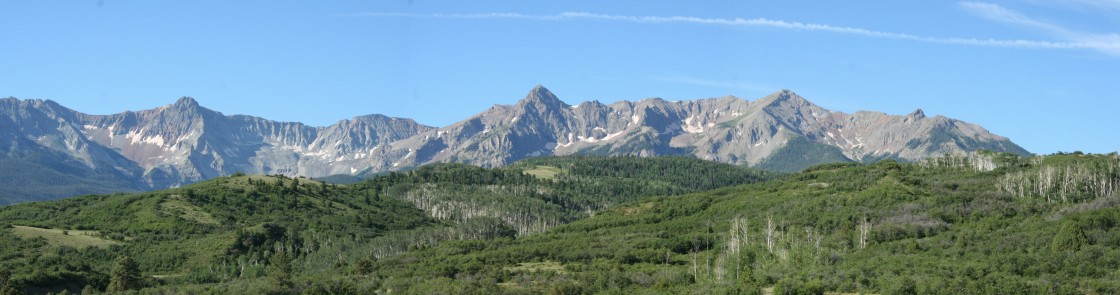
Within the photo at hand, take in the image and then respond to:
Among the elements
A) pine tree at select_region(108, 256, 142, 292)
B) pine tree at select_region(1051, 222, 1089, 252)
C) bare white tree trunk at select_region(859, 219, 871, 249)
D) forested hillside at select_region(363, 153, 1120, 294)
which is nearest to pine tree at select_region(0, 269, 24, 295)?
pine tree at select_region(108, 256, 142, 292)

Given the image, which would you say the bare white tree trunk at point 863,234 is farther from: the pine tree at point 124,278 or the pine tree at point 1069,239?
the pine tree at point 124,278

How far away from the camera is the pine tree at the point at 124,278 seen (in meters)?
177

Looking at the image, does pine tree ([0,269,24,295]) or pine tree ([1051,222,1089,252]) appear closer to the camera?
pine tree ([1051,222,1089,252])

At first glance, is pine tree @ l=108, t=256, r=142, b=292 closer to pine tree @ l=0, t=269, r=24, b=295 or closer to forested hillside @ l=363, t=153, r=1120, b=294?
Answer: pine tree @ l=0, t=269, r=24, b=295

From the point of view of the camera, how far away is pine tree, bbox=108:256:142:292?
177m

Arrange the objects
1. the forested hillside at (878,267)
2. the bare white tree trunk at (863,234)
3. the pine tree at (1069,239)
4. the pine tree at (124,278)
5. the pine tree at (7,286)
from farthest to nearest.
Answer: the bare white tree trunk at (863,234) < the pine tree at (124,278) < the pine tree at (7,286) < the pine tree at (1069,239) < the forested hillside at (878,267)

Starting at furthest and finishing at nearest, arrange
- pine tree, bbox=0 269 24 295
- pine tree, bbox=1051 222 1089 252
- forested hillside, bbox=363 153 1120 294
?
pine tree, bbox=0 269 24 295 < pine tree, bbox=1051 222 1089 252 < forested hillside, bbox=363 153 1120 294

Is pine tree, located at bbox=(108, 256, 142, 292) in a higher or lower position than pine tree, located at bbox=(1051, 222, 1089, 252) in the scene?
lower

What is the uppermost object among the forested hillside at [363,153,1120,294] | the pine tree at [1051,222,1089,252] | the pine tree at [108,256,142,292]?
the pine tree at [1051,222,1089,252]

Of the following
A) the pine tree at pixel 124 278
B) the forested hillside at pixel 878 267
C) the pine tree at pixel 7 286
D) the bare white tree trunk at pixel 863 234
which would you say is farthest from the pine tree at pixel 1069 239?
the pine tree at pixel 7 286

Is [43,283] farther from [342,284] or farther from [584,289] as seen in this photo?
[584,289]

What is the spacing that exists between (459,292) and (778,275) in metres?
45.3

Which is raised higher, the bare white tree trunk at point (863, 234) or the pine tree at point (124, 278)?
the bare white tree trunk at point (863, 234)

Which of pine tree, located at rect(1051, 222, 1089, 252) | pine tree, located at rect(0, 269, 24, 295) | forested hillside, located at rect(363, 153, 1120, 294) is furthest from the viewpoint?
pine tree, located at rect(0, 269, 24, 295)
